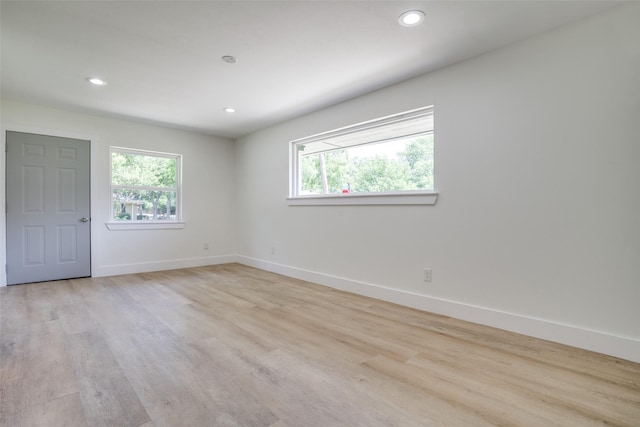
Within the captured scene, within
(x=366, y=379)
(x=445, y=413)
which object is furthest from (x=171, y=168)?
(x=445, y=413)

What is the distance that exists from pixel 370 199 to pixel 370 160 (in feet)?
1.73

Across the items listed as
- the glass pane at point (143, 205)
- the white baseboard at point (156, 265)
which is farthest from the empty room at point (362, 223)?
the glass pane at point (143, 205)

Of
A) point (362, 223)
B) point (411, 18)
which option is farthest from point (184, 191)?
point (411, 18)

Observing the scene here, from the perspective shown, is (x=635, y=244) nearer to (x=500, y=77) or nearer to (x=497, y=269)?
(x=497, y=269)

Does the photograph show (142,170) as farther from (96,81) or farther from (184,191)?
(96,81)

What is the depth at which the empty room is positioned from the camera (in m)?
1.67

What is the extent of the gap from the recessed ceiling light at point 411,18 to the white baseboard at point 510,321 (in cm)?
234

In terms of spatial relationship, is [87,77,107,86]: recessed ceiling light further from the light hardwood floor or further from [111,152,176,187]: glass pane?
the light hardwood floor

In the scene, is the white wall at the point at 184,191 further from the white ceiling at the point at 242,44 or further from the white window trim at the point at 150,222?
the white ceiling at the point at 242,44

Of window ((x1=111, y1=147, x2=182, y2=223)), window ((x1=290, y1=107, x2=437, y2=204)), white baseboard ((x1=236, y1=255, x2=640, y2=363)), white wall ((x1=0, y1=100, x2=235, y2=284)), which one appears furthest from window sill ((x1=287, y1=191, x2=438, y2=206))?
window ((x1=111, y1=147, x2=182, y2=223))

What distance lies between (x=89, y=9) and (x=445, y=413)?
10.7ft

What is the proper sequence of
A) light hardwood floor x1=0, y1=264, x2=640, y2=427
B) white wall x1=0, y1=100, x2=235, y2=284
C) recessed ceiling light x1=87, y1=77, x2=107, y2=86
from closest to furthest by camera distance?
light hardwood floor x1=0, y1=264, x2=640, y2=427 < recessed ceiling light x1=87, y1=77, x2=107, y2=86 < white wall x1=0, y1=100, x2=235, y2=284

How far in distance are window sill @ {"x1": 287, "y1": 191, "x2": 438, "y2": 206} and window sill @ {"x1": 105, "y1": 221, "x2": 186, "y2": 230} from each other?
2.11m

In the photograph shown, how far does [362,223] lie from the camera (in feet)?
11.8
